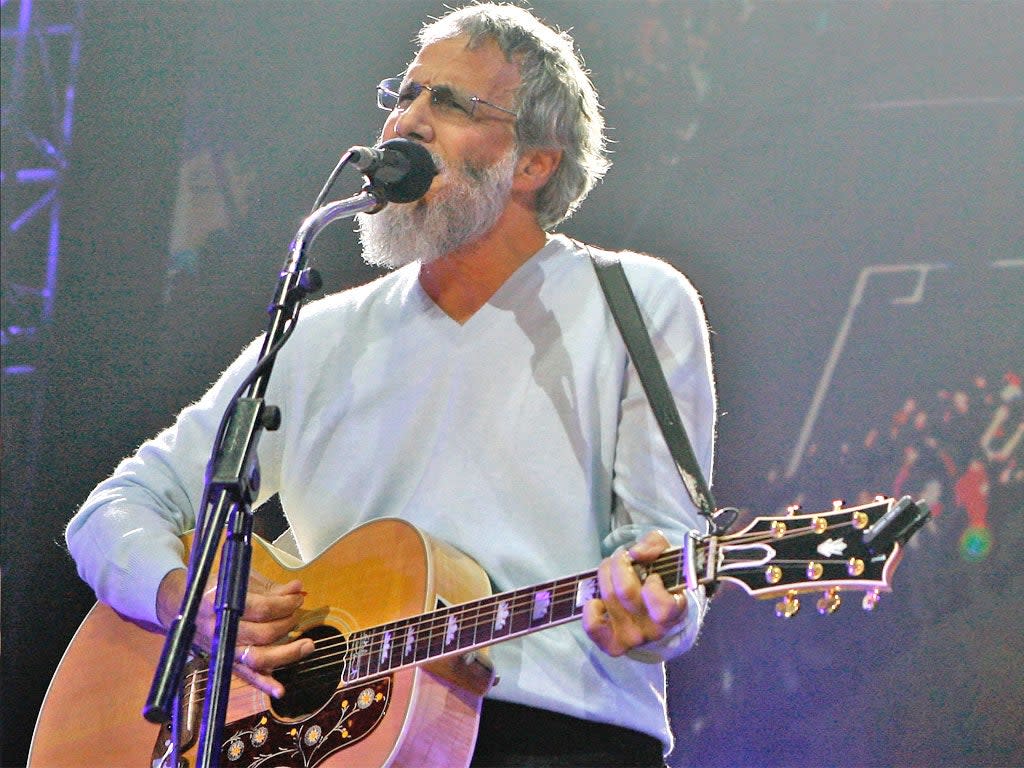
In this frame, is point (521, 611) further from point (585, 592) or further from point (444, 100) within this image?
point (444, 100)

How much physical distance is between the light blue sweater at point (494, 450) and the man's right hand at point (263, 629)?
15cm

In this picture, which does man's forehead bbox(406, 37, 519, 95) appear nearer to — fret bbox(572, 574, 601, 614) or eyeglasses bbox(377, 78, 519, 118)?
eyeglasses bbox(377, 78, 519, 118)

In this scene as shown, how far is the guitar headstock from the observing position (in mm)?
1941

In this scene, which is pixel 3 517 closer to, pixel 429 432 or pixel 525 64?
pixel 429 432

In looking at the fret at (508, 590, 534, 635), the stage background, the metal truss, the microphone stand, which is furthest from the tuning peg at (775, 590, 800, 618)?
the metal truss

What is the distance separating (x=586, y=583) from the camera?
227 cm

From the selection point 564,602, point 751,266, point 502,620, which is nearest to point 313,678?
point 502,620

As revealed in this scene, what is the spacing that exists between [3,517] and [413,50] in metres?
2.19

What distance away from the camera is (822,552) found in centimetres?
201

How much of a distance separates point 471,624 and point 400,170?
36.9 inches

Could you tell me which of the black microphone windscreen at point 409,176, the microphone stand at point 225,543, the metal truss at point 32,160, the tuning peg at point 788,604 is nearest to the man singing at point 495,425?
the tuning peg at point 788,604

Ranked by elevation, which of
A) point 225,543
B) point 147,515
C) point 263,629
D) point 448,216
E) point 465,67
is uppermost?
point 465,67

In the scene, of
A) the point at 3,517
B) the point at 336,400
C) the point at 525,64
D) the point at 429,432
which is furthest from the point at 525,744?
the point at 3,517

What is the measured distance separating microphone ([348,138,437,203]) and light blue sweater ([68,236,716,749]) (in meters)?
0.54
